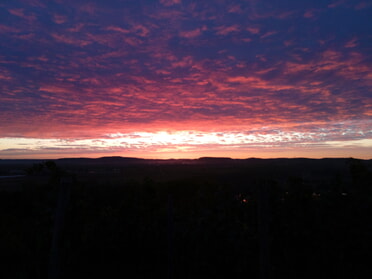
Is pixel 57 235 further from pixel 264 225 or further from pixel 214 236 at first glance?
pixel 214 236

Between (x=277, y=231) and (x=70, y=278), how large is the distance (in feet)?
14.4

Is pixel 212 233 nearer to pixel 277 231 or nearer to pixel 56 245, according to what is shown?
pixel 277 231

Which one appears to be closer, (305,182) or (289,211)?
(289,211)

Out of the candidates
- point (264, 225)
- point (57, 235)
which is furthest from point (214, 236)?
point (57, 235)

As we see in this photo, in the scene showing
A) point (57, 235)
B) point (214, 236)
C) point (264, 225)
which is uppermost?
point (264, 225)

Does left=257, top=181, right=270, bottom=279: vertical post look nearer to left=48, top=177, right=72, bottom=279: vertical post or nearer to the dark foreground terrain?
the dark foreground terrain

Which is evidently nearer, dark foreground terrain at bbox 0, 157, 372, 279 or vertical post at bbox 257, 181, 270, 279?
vertical post at bbox 257, 181, 270, 279

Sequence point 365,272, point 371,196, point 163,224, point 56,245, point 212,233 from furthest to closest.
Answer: point 163,224, point 212,233, point 371,196, point 365,272, point 56,245

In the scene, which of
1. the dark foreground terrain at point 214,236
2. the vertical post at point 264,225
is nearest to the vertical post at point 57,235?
the dark foreground terrain at point 214,236

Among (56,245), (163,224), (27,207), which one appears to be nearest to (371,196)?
(163,224)

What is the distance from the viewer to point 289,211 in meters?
6.27

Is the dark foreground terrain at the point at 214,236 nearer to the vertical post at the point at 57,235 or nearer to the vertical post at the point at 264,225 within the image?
the vertical post at the point at 57,235

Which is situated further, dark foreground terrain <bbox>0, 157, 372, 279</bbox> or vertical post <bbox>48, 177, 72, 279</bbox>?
dark foreground terrain <bbox>0, 157, 372, 279</bbox>

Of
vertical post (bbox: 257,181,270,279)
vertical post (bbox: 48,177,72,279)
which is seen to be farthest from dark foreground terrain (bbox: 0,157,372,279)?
vertical post (bbox: 257,181,270,279)
